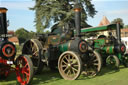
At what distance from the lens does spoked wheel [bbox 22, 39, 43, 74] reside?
562cm

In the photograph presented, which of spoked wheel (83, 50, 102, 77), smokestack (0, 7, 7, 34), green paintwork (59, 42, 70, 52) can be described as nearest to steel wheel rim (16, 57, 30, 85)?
smokestack (0, 7, 7, 34)

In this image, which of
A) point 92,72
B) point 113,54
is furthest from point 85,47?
point 113,54

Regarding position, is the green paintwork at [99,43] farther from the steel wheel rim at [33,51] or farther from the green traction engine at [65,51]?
the steel wheel rim at [33,51]

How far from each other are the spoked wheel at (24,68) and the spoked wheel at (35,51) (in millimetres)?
1125

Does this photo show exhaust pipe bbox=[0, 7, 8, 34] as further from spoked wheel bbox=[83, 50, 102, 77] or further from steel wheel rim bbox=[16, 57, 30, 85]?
spoked wheel bbox=[83, 50, 102, 77]

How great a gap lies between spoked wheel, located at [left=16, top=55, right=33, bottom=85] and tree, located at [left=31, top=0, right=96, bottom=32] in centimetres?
1383

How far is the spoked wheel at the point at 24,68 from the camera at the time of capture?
4.12 m

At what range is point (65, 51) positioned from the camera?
5375 mm

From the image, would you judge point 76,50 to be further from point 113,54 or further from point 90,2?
point 90,2

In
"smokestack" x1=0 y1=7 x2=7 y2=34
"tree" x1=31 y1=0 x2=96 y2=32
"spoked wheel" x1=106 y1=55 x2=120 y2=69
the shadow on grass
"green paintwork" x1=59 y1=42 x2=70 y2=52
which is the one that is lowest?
the shadow on grass

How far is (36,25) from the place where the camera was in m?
21.0

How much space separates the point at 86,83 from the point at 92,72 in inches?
49.2

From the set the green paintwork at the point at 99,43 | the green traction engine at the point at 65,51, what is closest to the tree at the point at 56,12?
the green paintwork at the point at 99,43

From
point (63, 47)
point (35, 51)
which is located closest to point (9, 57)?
point (35, 51)
